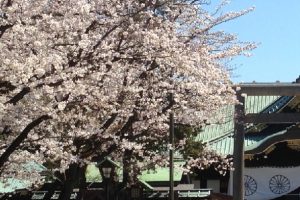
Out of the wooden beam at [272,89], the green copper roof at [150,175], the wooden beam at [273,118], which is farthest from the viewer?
the green copper roof at [150,175]

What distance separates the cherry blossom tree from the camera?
8.87m

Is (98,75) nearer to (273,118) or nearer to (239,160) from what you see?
(239,160)

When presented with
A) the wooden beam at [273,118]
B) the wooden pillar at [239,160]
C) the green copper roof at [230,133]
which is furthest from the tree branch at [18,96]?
the green copper roof at [230,133]

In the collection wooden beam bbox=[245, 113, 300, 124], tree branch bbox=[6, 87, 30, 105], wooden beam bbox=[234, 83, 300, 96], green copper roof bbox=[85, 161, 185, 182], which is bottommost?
green copper roof bbox=[85, 161, 185, 182]

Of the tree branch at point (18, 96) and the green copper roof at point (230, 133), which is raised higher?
the green copper roof at point (230, 133)

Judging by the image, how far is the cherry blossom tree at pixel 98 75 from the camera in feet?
29.1

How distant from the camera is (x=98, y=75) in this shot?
10000 millimetres

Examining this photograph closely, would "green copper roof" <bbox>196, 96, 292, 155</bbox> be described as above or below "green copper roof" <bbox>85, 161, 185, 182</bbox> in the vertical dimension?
above

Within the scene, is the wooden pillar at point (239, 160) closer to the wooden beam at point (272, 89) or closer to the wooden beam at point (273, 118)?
the wooden beam at point (272, 89)

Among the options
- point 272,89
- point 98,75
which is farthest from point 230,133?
point 98,75

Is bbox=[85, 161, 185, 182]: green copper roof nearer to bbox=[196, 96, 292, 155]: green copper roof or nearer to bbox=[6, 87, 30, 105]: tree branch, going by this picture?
bbox=[196, 96, 292, 155]: green copper roof

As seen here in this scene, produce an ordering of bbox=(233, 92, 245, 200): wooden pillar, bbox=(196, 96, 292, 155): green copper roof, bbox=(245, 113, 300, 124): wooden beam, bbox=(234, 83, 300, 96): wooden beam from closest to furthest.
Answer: bbox=(233, 92, 245, 200): wooden pillar < bbox=(234, 83, 300, 96): wooden beam < bbox=(245, 113, 300, 124): wooden beam < bbox=(196, 96, 292, 155): green copper roof

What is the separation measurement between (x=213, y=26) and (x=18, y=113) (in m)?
6.73

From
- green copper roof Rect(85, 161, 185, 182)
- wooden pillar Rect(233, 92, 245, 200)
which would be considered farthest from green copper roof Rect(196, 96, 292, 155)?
wooden pillar Rect(233, 92, 245, 200)
